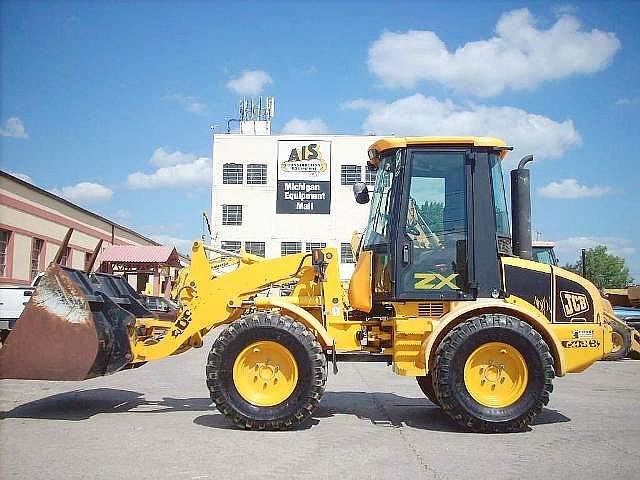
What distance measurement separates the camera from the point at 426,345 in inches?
291

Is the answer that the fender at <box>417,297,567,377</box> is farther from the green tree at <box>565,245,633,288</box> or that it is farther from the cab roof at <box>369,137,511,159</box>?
the green tree at <box>565,245,633,288</box>

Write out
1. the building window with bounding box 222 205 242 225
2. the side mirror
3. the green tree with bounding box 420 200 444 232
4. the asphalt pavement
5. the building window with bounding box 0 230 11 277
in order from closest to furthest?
1. the asphalt pavement
2. the green tree with bounding box 420 200 444 232
3. the side mirror
4. the building window with bounding box 0 230 11 277
5. the building window with bounding box 222 205 242 225

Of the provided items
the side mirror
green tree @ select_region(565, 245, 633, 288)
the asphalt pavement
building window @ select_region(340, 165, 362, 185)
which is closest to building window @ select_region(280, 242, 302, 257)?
building window @ select_region(340, 165, 362, 185)

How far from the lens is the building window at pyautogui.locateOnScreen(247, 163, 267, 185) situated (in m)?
49.8

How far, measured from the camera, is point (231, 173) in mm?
50094

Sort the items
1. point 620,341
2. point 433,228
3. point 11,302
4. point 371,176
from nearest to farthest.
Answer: point 433,228 → point 371,176 → point 11,302 → point 620,341

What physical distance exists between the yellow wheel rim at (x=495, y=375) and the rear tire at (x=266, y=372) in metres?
1.72

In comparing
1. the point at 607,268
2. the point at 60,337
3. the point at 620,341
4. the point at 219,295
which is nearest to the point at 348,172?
the point at 620,341

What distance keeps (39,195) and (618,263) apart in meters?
84.3

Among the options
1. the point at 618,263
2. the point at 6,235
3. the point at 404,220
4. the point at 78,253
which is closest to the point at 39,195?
the point at 6,235

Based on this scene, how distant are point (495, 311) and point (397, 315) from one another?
114 cm

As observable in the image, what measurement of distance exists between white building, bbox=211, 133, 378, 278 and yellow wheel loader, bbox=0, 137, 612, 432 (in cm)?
4058

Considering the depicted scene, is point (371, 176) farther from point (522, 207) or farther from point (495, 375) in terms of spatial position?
point (495, 375)

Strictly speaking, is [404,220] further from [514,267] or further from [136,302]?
[136,302]
